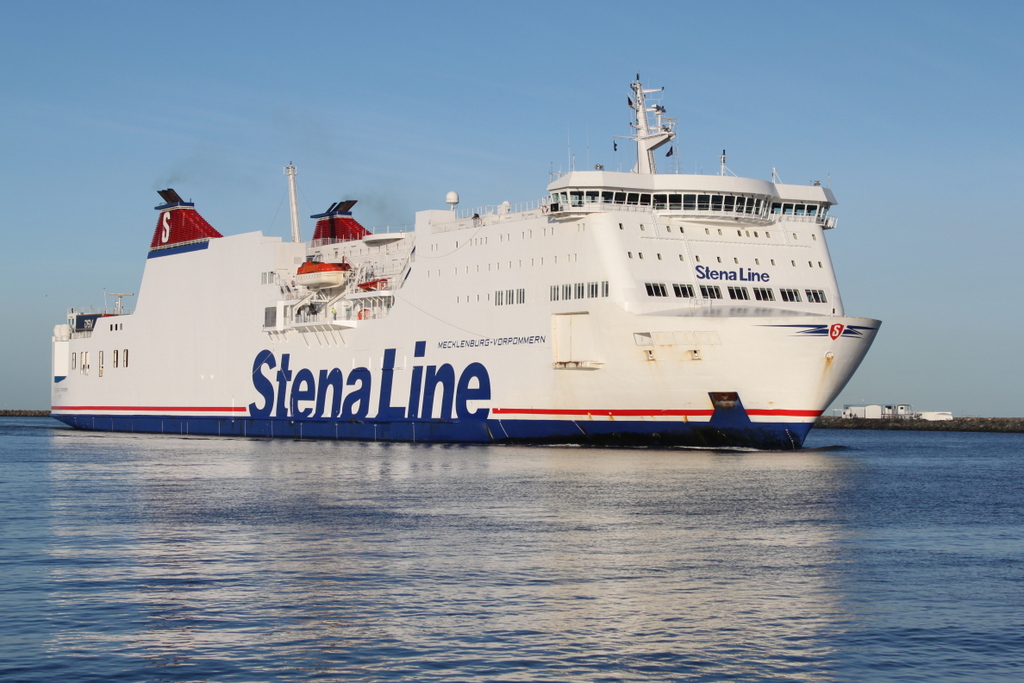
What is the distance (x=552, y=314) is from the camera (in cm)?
3800

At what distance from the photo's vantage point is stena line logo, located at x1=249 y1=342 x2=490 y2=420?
137 ft

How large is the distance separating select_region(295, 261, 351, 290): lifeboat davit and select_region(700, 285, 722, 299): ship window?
55.5 ft

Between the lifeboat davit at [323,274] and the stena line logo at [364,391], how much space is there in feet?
11.9

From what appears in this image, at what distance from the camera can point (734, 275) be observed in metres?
37.6

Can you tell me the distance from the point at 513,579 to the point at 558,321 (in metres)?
24.1

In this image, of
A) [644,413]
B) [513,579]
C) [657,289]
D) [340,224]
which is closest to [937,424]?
[340,224]

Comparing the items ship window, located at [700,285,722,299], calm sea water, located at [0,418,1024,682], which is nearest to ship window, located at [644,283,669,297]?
ship window, located at [700,285,722,299]

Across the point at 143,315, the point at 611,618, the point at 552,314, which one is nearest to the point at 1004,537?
the point at 611,618

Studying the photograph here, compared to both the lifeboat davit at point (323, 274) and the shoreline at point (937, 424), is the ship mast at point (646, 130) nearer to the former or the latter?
the lifeboat davit at point (323, 274)

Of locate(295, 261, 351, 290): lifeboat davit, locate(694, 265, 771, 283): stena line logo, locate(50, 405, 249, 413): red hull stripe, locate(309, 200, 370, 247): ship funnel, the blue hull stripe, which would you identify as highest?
locate(309, 200, 370, 247): ship funnel

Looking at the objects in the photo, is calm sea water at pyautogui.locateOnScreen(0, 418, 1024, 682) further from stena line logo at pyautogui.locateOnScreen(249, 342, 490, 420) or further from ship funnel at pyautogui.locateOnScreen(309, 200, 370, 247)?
ship funnel at pyautogui.locateOnScreen(309, 200, 370, 247)

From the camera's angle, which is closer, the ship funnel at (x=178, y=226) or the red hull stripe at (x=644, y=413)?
the red hull stripe at (x=644, y=413)

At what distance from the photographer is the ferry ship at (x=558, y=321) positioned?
3444 cm

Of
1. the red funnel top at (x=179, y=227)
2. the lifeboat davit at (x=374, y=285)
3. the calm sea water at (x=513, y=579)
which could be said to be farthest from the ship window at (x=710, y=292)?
the red funnel top at (x=179, y=227)
